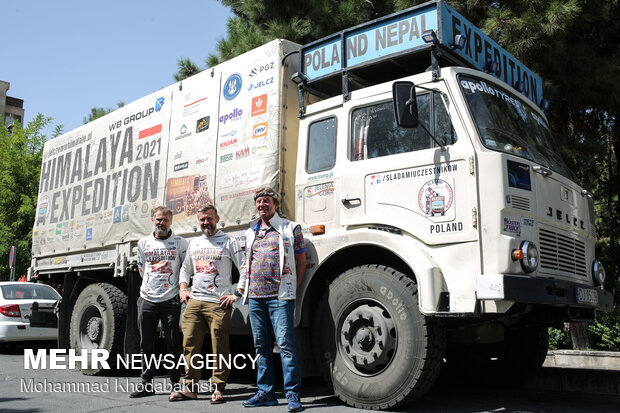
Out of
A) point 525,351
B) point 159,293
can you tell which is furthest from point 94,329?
point 525,351

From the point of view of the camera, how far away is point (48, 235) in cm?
953

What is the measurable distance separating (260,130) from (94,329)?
379 cm

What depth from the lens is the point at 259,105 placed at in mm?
6418

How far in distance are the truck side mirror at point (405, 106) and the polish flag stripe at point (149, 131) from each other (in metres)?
3.90

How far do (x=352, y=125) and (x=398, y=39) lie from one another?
92cm

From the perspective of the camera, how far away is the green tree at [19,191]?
19436 millimetres

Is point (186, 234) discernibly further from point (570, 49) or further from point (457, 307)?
point (570, 49)

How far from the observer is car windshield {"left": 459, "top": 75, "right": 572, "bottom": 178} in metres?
5.19

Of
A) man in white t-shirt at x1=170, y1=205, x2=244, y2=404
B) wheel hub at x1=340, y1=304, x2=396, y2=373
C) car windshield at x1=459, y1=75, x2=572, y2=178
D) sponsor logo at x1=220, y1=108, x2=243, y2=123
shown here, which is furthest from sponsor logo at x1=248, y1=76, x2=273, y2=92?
wheel hub at x1=340, y1=304, x2=396, y2=373

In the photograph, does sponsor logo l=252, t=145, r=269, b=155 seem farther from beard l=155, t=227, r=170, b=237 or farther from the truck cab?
beard l=155, t=227, r=170, b=237

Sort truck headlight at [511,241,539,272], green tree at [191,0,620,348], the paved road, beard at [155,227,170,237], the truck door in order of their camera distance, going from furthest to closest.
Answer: green tree at [191,0,620,348] → beard at [155,227,170,237] → the paved road → the truck door → truck headlight at [511,241,539,272]

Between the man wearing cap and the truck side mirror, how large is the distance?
55.6 inches

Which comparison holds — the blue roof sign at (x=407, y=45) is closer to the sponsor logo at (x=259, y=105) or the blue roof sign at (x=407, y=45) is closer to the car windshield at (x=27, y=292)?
the sponsor logo at (x=259, y=105)

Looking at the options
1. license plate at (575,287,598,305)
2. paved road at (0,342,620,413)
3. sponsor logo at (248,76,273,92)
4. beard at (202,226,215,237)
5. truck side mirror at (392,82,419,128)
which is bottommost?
paved road at (0,342,620,413)
